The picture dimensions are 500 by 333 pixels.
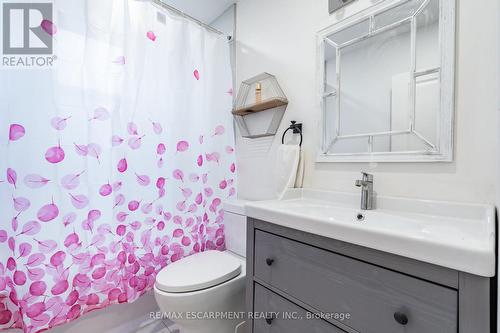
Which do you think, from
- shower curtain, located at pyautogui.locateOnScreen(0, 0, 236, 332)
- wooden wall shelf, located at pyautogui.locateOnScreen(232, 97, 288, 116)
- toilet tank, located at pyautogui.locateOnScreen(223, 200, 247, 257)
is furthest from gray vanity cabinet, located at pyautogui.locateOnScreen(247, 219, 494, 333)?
wooden wall shelf, located at pyautogui.locateOnScreen(232, 97, 288, 116)

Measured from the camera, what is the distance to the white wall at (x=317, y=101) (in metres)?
0.80

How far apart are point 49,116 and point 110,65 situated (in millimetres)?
404

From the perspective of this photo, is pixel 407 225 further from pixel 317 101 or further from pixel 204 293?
pixel 204 293

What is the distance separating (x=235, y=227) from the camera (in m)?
1.56

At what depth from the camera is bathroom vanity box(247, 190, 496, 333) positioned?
50cm

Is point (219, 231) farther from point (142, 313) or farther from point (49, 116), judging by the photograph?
point (49, 116)

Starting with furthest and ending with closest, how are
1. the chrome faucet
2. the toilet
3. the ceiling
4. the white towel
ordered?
the ceiling
the white towel
the toilet
the chrome faucet

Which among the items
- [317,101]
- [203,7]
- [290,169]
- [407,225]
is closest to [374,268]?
[407,225]

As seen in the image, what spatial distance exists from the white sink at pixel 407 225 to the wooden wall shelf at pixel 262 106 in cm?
58

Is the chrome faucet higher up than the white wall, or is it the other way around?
the white wall

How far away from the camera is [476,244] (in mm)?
487

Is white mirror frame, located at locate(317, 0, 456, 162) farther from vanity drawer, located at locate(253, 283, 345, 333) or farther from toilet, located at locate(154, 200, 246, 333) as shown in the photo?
toilet, located at locate(154, 200, 246, 333)

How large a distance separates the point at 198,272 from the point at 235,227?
1.34ft

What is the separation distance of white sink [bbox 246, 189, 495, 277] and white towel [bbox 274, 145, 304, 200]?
0.06 metres
